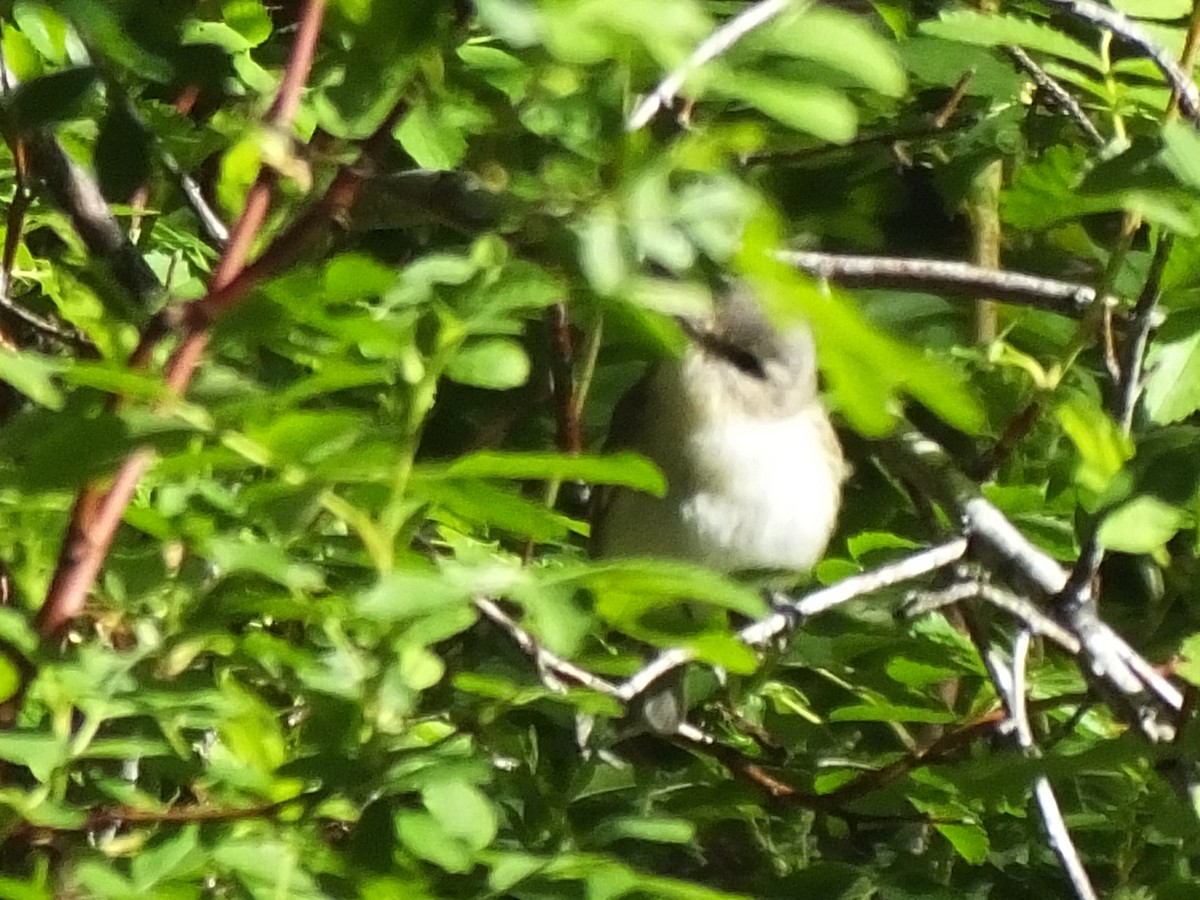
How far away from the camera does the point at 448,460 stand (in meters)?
0.64

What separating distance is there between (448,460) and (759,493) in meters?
0.83

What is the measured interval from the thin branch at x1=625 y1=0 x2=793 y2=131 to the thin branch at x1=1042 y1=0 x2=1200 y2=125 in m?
0.19

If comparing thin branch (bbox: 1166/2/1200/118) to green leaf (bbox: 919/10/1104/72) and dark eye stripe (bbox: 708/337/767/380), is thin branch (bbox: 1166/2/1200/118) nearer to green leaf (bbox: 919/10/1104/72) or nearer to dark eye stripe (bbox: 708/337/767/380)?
green leaf (bbox: 919/10/1104/72)

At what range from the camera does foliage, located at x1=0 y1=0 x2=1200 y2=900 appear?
0.42 metres

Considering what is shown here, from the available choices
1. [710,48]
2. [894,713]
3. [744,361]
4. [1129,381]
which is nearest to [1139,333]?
[1129,381]

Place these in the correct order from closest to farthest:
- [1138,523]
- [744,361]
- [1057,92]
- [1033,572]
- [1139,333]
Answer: [1138,523], [1139,333], [1033,572], [1057,92], [744,361]

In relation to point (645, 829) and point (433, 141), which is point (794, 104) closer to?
point (433, 141)

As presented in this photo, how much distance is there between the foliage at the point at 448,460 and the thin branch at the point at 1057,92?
0.10 ft

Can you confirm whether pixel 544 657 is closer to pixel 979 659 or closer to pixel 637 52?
pixel 979 659

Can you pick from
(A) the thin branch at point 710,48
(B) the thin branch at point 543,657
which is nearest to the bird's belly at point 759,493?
(B) the thin branch at point 543,657

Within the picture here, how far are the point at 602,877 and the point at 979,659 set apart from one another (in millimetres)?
445

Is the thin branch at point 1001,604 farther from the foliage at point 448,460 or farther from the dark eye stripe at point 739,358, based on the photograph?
the dark eye stripe at point 739,358

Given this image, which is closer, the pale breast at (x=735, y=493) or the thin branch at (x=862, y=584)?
the thin branch at (x=862, y=584)

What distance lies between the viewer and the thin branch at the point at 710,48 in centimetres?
44
